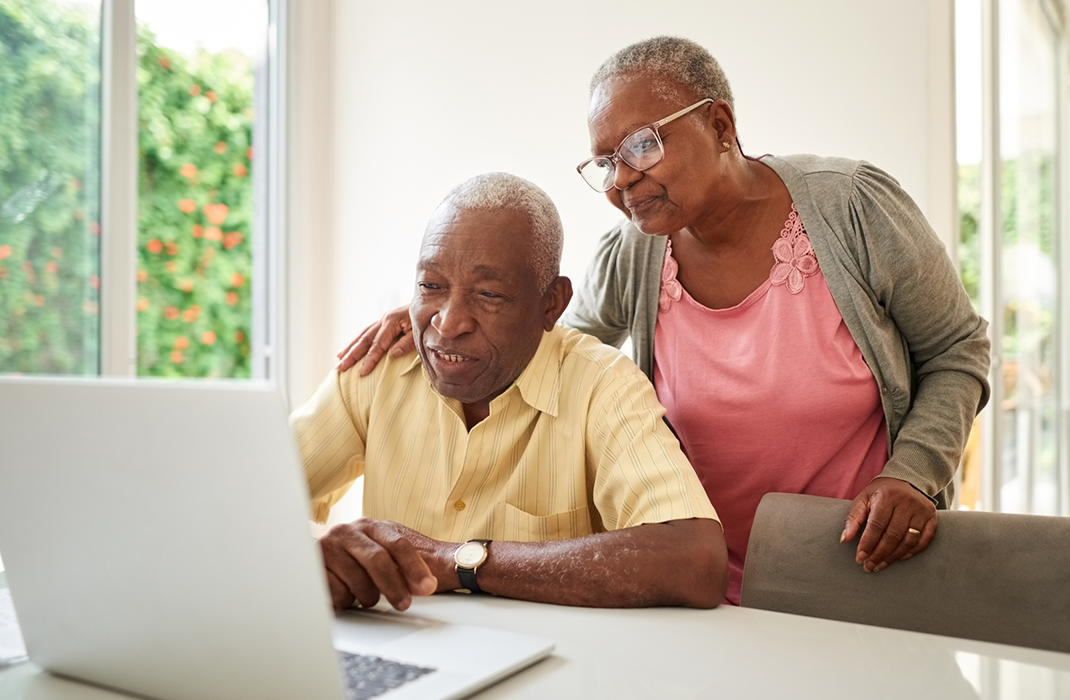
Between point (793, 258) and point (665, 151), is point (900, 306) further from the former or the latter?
point (665, 151)

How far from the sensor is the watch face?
3.94ft

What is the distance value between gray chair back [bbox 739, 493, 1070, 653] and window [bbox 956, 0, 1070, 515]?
1973 mm

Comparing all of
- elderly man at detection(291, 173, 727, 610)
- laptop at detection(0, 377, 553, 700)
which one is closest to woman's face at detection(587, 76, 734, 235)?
elderly man at detection(291, 173, 727, 610)

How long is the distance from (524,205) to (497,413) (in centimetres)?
34

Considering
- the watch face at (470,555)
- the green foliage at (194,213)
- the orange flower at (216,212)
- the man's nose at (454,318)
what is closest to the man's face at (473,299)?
the man's nose at (454,318)

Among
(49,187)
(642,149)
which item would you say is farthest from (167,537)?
(49,187)

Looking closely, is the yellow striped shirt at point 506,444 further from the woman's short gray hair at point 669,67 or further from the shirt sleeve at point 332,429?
the woman's short gray hair at point 669,67

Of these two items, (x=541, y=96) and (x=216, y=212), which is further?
(x=216, y=212)

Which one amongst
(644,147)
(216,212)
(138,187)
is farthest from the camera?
(216,212)

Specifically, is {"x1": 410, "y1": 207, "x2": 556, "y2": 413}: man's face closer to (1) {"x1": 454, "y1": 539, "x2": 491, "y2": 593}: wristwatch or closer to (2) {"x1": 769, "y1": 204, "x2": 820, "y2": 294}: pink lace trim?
(1) {"x1": 454, "y1": 539, "x2": 491, "y2": 593}: wristwatch

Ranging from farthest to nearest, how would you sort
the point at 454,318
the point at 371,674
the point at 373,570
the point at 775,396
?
the point at 775,396 < the point at 454,318 < the point at 373,570 < the point at 371,674

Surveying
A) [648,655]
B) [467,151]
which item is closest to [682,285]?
[648,655]

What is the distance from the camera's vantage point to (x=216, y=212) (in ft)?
10.1

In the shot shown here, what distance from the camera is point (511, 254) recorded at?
1.47 metres
